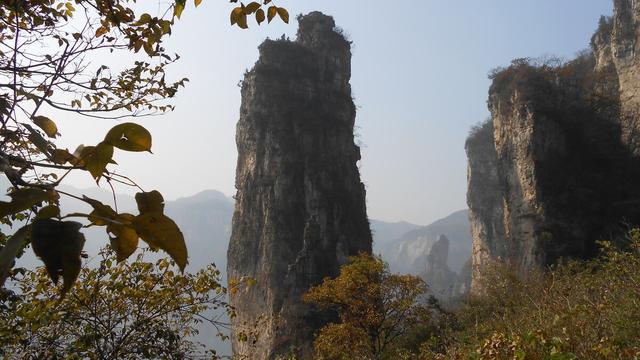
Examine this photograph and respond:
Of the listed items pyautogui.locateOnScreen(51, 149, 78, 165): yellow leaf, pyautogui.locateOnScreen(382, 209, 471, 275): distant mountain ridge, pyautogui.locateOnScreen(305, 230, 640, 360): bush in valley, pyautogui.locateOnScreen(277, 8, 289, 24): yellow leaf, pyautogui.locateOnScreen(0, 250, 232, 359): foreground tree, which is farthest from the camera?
pyautogui.locateOnScreen(382, 209, 471, 275): distant mountain ridge

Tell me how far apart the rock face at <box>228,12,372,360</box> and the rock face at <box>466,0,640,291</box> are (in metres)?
7.63

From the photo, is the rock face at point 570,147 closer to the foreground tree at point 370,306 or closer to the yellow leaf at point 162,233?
the foreground tree at point 370,306

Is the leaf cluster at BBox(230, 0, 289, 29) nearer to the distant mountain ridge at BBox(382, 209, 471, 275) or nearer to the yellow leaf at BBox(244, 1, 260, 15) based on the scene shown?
the yellow leaf at BBox(244, 1, 260, 15)

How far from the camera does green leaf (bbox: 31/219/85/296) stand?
44 cm

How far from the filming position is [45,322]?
3.02 m

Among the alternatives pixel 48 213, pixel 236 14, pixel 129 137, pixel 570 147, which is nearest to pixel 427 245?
pixel 570 147

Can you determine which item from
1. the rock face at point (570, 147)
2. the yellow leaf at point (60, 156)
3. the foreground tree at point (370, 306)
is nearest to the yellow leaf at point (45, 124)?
the yellow leaf at point (60, 156)

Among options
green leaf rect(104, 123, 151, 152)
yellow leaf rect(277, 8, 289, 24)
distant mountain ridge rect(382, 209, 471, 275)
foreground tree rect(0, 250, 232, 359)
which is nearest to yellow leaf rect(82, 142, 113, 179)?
green leaf rect(104, 123, 151, 152)

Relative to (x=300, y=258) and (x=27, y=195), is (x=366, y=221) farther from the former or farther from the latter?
(x=27, y=195)

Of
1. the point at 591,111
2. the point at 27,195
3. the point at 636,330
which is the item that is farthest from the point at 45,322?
the point at 591,111

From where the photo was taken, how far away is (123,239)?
1.85ft

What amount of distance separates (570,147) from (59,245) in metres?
23.7

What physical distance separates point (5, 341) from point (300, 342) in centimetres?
1536

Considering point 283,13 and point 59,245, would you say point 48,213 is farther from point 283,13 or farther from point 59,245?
point 283,13
